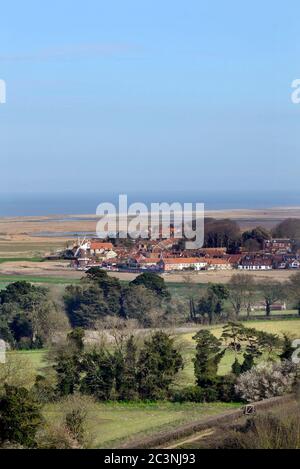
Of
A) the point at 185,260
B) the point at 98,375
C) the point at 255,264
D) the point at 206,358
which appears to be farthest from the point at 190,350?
the point at 255,264

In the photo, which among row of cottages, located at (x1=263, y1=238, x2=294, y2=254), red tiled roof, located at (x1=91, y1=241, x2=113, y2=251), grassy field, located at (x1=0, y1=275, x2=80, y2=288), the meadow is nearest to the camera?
the meadow

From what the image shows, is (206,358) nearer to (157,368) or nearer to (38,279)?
(157,368)

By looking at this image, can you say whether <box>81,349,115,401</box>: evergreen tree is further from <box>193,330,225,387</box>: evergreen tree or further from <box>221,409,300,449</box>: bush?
<box>221,409,300,449</box>: bush

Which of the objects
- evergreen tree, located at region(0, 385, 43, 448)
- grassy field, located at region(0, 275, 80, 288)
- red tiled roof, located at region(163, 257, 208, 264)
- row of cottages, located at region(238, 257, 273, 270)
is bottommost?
evergreen tree, located at region(0, 385, 43, 448)

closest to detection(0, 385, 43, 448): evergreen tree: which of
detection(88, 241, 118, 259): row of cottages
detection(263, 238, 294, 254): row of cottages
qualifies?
detection(88, 241, 118, 259): row of cottages

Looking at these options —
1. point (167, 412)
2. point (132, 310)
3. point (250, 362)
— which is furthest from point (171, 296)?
point (167, 412)

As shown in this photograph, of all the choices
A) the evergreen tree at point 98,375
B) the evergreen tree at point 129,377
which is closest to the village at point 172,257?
the evergreen tree at point 129,377
